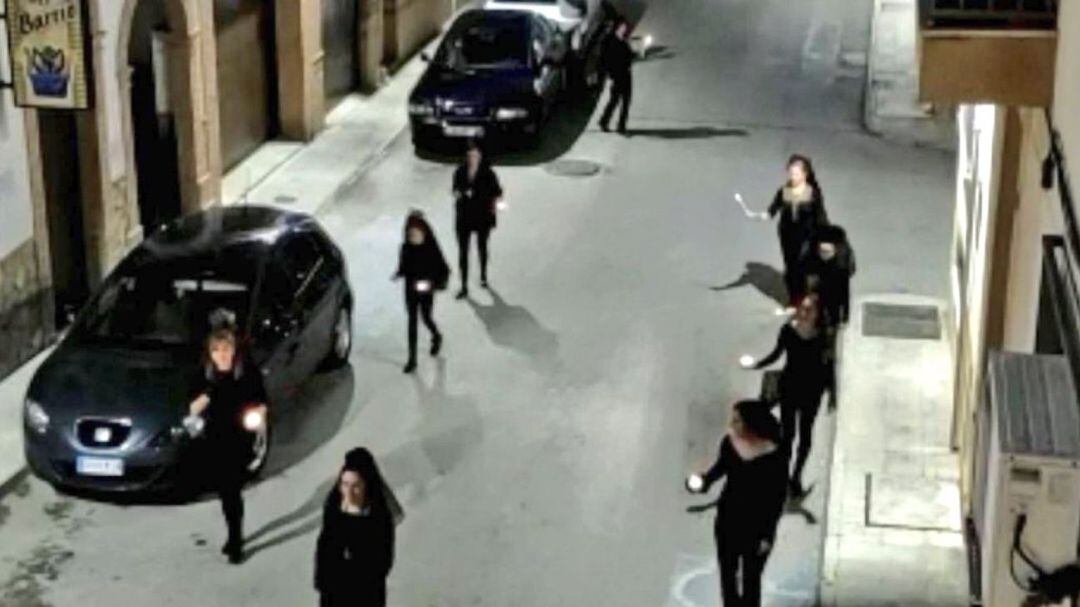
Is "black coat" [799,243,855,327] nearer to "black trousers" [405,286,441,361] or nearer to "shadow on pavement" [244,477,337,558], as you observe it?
"black trousers" [405,286,441,361]

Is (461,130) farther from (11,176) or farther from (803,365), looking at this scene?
(803,365)

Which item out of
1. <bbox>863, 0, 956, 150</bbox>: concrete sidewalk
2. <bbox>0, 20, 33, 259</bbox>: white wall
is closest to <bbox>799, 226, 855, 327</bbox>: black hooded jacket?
<bbox>0, 20, 33, 259</bbox>: white wall

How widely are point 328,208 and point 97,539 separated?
8.88 metres

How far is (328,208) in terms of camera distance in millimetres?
23078

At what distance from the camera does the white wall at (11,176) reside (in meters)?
17.5

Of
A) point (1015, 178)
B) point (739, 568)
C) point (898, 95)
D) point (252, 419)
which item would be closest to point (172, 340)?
point (252, 419)

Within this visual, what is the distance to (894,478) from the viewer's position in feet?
51.0

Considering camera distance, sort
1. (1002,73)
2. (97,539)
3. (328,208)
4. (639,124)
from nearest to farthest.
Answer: (1002,73)
(97,539)
(328,208)
(639,124)

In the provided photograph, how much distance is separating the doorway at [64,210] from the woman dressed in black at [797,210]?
6.60 m

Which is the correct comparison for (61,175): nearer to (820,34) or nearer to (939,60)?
(939,60)

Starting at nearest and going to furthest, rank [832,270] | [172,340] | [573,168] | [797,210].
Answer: [172,340]
[832,270]
[797,210]
[573,168]

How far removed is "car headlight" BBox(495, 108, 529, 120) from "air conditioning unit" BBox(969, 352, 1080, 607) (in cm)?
1657

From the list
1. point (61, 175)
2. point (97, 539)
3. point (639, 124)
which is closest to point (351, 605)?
point (97, 539)

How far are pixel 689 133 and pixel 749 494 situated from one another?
15.0 meters
